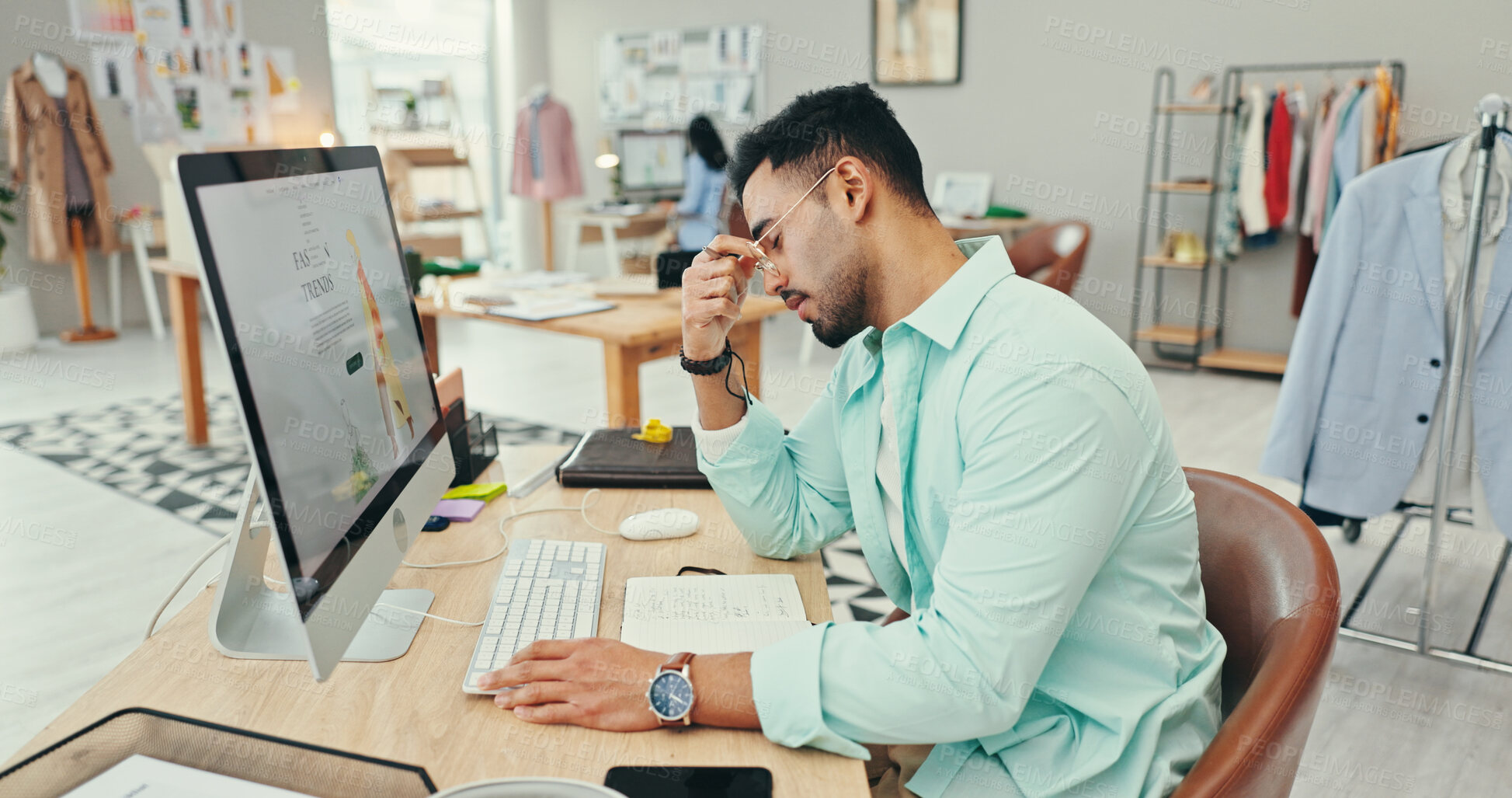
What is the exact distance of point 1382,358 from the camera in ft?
7.70

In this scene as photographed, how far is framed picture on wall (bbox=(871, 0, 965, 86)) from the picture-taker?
6.25m

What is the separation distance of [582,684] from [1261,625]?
715 millimetres

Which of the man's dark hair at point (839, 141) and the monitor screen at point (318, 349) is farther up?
the man's dark hair at point (839, 141)

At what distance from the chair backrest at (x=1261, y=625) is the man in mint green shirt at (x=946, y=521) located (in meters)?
0.06

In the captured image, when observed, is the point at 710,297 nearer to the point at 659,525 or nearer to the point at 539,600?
the point at 659,525

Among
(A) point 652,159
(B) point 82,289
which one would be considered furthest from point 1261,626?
(B) point 82,289

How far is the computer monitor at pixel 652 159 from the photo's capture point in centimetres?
702

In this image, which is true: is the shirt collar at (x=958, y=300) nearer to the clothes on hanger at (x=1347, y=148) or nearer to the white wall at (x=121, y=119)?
the clothes on hanger at (x=1347, y=148)

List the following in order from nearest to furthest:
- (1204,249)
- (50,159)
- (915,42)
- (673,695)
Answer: (673,695), (1204,249), (50,159), (915,42)

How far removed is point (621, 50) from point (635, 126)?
0.62 meters

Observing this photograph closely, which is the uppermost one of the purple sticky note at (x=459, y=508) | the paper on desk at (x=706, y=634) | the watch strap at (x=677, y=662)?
the watch strap at (x=677, y=662)

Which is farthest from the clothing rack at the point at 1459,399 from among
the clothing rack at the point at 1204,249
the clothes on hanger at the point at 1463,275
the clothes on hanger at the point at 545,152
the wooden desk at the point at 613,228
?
the clothes on hanger at the point at 545,152

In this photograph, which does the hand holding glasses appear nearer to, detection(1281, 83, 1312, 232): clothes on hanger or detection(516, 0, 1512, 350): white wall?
detection(1281, 83, 1312, 232): clothes on hanger

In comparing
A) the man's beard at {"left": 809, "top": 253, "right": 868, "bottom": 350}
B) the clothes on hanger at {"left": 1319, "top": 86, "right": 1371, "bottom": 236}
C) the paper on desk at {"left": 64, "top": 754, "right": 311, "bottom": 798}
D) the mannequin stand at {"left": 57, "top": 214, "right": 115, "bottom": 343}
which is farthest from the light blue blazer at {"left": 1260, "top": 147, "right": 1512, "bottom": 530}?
the mannequin stand at {"left": 57, "top": 214, "right": 115, "bottom": 343}
